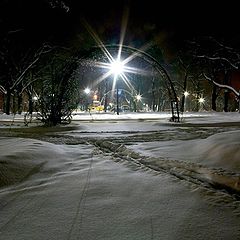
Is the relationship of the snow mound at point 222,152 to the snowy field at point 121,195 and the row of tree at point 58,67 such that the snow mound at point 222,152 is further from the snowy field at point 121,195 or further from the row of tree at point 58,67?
the row of tree at point 58,67

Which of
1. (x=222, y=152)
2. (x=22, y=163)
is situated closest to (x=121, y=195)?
(x=22, y=163)

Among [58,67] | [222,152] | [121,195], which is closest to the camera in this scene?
[121,195]

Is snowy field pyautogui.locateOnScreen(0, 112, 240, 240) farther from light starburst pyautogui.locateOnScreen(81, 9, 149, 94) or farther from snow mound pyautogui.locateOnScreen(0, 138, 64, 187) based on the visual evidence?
light starburst pyautogui.locateOnScreen(81, 9, 149, 94)

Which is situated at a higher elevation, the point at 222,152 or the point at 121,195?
the point at 222,152

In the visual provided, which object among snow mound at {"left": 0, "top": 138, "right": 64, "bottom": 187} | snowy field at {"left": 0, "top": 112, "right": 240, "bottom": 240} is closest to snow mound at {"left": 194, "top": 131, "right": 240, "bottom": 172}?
snowy field at {"left": 0, "top": 112, "right": 240, "bottom": 240}

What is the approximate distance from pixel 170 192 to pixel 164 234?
50.6 inches

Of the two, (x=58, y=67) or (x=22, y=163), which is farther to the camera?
(x=58, y=67)

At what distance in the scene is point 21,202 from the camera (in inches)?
154

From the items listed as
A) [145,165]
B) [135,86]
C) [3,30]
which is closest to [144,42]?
[135,86]

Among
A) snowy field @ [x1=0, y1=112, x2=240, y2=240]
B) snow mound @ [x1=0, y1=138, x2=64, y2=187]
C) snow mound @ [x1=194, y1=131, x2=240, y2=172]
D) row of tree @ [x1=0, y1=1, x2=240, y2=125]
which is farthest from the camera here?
row of tree @ [x1=0, y1=1, x2=240, y2=125]

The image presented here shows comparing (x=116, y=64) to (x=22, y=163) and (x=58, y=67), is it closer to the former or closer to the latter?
(x=58, y=67)

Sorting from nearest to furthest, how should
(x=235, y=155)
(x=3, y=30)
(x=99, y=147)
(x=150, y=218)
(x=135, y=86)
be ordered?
(x=150, y=218)
(x=235, y=155)
(x=99, y=147)
(x=3, y=30)
(x=135, y=86)

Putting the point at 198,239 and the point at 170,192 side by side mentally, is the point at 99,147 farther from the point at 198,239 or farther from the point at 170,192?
the point at 198,239

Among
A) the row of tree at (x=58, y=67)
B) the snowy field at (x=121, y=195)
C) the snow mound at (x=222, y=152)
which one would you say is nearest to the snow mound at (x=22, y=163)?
the snowy field at (x=121, y=195)
